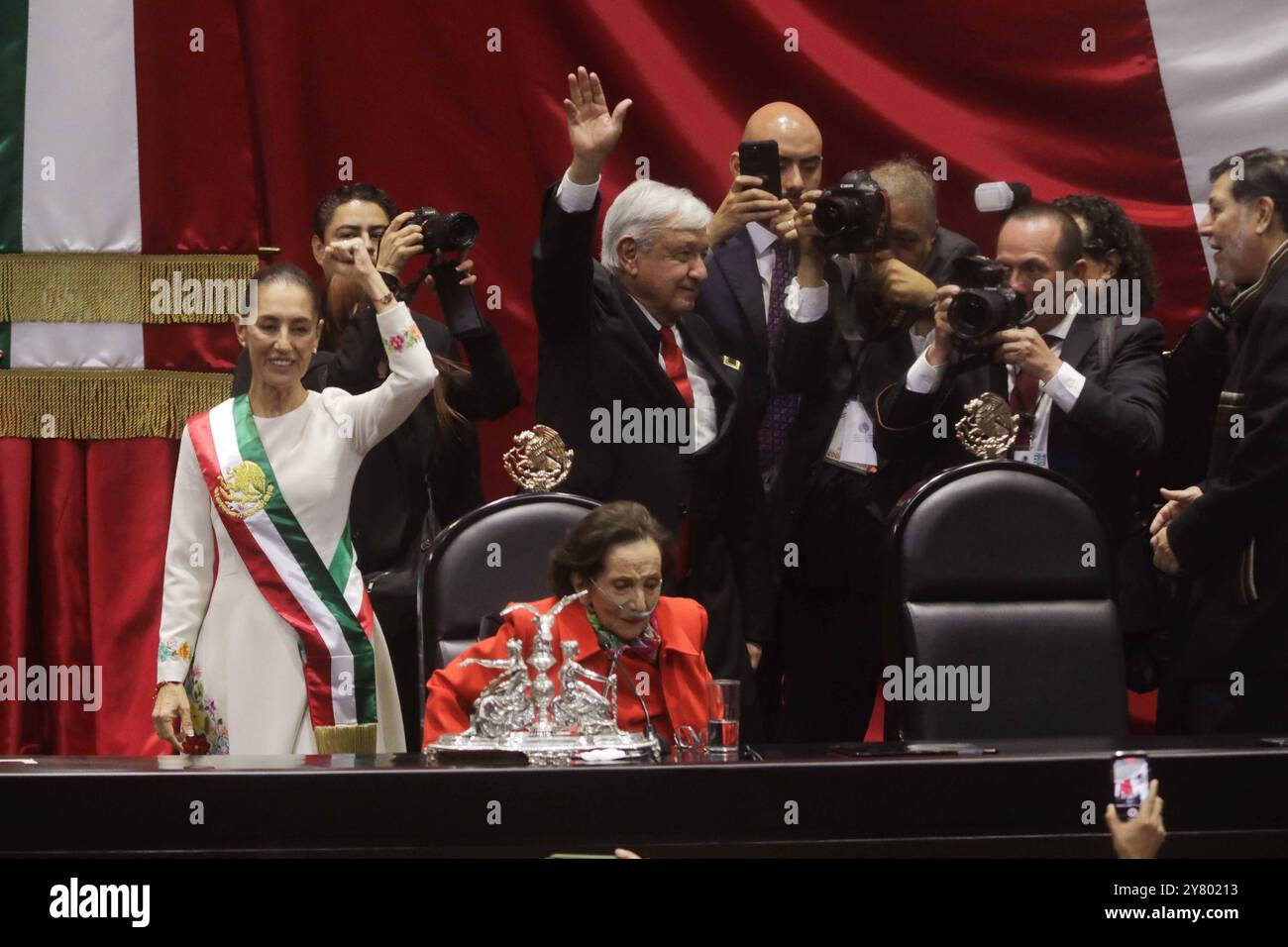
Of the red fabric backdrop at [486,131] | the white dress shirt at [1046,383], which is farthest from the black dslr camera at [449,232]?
the white dress shirt at [1046,383]

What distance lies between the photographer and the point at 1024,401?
333 centimetres

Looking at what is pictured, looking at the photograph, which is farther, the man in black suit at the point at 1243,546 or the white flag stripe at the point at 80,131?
the white flag stripe at the point at 80,131

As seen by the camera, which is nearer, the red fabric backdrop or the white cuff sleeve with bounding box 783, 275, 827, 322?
the white cuff sleeve with bounding box 783, 275, 827, 322

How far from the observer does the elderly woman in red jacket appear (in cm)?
256

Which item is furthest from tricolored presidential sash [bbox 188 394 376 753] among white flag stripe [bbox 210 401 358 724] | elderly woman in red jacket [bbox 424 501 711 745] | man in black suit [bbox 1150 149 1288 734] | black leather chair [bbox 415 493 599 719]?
man in black suit [bbox 1150 149 1288 734]

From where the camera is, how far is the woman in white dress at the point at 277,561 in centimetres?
285

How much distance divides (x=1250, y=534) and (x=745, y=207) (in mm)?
1058

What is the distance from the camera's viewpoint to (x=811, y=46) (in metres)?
4.01

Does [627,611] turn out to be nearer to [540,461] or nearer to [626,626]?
[626,626]

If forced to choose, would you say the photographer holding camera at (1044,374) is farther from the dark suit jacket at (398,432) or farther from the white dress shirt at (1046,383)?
the dark suit jacket at (398,432)

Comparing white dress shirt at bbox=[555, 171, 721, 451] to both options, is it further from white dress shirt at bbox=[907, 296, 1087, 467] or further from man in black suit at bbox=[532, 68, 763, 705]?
white dress shirt at bbox=[907, 296, 1087, 467]

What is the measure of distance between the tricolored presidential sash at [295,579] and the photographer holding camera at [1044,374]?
1039mm

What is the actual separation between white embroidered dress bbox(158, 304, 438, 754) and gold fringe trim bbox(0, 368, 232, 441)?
37.5 inches

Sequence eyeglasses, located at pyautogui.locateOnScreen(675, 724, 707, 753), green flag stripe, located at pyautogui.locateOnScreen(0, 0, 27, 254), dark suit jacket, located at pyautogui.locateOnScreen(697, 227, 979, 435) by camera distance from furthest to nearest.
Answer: green flag stripe, located at pyautogui.locateOnScreen(0, 0, 27, 254), dark suit jacket, located at pyautogui.locateOnScreen(697, 227, 979, 435), eyeglasses, located at pyautogui.locateOnScreen(675, 724, 707, 753)
